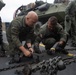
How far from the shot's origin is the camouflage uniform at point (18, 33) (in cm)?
547

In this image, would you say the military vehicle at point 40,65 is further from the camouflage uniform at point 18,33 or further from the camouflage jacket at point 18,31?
the camouflage jacket at point 18,31

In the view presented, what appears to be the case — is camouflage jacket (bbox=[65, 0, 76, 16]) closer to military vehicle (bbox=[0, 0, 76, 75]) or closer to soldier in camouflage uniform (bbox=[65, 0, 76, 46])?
soldier in camouflage uniform (bbox=[65, 0, 76, 46])

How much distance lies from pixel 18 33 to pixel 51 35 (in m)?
1.27

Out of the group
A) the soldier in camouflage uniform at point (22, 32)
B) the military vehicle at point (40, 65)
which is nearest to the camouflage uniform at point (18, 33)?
the soldier in camouflage uniform at point (22, 32)

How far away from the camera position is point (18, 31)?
222 inches

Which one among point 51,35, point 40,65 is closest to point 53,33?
point 51,35

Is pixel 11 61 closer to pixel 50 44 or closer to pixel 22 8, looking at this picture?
pixel 50 44

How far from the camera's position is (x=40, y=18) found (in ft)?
43.6

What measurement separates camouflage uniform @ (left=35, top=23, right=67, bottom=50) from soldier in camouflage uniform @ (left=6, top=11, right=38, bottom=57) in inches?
23.4

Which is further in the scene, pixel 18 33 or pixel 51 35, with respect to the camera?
pixel 51 35

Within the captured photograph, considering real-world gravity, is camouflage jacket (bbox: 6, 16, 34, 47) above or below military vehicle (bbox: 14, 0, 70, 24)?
above

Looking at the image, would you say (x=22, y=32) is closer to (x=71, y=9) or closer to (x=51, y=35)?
(x=51, y=35)

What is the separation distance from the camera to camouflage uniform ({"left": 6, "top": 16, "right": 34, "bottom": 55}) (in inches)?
215

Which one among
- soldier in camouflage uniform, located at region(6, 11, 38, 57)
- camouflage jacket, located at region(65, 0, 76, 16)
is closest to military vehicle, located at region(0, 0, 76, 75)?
soldier in camouflage uniform, located at region(6, 11, 38, 57)
